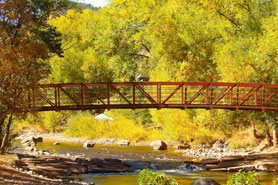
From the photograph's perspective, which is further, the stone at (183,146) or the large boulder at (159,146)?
the stone at (183,146)

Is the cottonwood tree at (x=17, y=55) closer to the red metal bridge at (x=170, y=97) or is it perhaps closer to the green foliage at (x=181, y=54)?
the green foliage at (x=181, y=54)

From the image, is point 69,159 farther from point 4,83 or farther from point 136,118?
point 136,118

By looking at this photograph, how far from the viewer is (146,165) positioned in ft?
78.9

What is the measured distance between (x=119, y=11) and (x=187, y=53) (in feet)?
24.9

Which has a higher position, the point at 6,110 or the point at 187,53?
the point at 187,53

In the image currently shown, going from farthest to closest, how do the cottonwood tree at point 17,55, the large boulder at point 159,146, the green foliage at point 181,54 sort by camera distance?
the large boulder at point 159,146 → the green foliage at point 181,54 → the cottonwood tree at point 17,55

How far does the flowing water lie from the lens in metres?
19.9

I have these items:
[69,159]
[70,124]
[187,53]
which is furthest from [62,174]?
[70,124]

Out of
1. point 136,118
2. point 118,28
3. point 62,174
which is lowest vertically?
point 62,174

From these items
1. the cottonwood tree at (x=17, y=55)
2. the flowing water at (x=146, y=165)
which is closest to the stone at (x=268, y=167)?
the flowing water at (x=146, y=165)

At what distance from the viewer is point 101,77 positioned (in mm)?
46000

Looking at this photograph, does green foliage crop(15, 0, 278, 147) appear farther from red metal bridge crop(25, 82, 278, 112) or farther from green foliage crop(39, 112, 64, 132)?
red metal bridge crop(25, 82, 278, 112)

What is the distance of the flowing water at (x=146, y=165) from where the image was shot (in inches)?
782

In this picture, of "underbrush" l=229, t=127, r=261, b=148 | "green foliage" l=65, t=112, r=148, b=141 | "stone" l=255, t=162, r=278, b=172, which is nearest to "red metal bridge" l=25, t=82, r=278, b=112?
"stone" l=255, t=162, r=278, b=172
